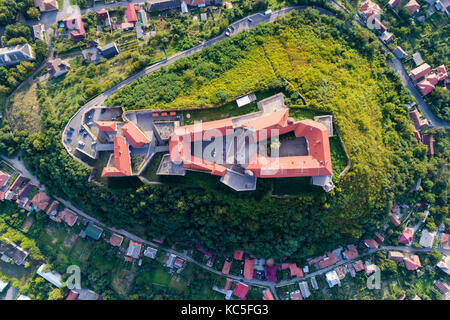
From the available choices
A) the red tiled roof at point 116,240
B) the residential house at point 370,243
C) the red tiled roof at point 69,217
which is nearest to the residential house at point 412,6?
the residential house at point 370,243

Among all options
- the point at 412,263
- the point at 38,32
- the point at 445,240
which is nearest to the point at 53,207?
the point at 38,32

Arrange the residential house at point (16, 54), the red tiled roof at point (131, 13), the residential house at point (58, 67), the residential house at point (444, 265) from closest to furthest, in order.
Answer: the residential house at point (16, 54) < the residential house at point (58, 67) < the red tiled roof at point (131, 13) < the residential house at point (444, 265)

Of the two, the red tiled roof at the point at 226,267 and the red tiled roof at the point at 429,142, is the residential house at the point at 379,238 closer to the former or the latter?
the red tiled roof at the point at 429,142

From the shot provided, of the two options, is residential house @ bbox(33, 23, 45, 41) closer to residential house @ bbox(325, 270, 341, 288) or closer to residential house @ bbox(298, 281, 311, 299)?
residential house @ bbox(298, 281, 311, 299)

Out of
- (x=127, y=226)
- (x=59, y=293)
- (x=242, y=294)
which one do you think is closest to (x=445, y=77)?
(x=242, y=294)

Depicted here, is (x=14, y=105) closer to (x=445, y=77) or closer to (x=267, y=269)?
(x=267, y=269)

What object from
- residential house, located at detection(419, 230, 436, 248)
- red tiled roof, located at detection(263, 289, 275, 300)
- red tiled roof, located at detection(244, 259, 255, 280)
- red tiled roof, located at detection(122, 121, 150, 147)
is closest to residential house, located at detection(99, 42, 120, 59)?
red tiled roof, located at detection(122, 121, 150, 147)

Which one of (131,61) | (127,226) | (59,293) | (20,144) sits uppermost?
(131,61)
